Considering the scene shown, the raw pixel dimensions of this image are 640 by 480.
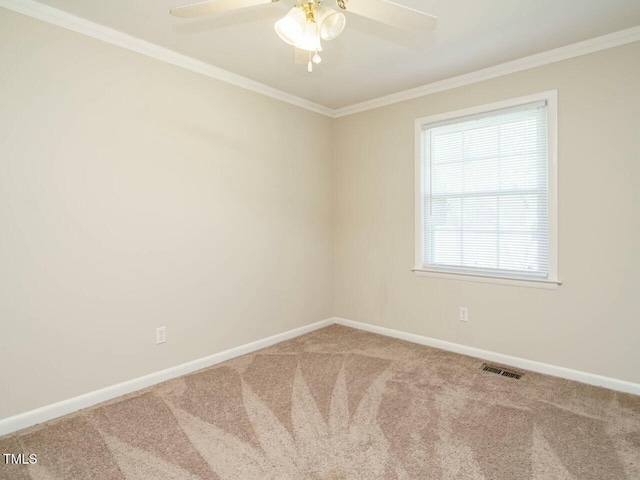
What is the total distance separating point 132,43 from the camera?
255 centimetres

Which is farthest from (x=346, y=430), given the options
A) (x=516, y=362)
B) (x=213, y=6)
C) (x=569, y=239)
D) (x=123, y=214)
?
(x=213, y=6)

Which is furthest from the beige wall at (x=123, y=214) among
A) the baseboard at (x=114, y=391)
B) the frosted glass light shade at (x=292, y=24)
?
the frosted glass light shade at (x=292, y=24)

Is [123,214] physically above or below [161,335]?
above

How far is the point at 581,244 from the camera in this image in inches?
107

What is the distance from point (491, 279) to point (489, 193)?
73cm

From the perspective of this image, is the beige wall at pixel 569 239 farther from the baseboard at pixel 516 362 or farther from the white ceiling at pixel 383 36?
the white ceiling at pixel 383 36

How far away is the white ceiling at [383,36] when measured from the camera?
2.21m

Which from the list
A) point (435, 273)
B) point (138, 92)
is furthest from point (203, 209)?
point (435, 273)

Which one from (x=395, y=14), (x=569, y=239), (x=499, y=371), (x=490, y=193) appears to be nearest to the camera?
(x=395, y=14)

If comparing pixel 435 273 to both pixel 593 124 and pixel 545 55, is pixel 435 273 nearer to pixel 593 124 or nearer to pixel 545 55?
pixel 593 124

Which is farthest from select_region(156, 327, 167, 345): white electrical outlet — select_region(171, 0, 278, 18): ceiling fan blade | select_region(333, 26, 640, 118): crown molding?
select_region(333, 26, 640, 118): crown molding

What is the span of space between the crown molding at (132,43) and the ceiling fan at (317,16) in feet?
3.85

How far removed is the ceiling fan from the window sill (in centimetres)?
219

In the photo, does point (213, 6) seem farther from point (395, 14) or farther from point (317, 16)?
point (395, 14)
